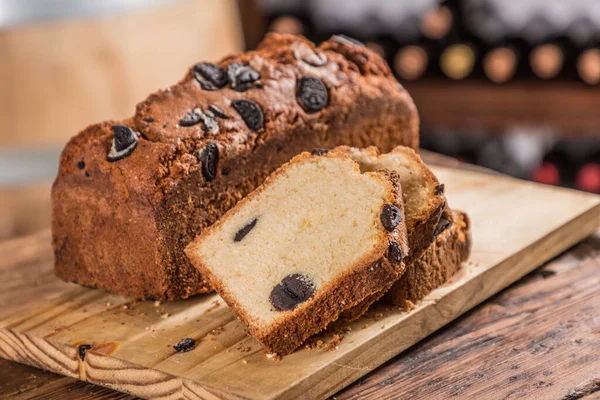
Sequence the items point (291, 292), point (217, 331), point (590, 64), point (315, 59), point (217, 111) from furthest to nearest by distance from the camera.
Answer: point (590, 64) < point (315, 59) < point (217, 111) < point (217, 331) < point (291, 292)

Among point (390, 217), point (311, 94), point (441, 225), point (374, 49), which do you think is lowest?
point (374, 49)

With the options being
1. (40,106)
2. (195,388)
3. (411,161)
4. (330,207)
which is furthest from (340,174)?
(40,106)

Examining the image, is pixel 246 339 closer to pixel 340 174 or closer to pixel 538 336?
pixel 340 174

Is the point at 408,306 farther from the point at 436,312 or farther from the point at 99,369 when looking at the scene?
the point at 99,369

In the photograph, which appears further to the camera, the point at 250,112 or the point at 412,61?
the point at 412,61

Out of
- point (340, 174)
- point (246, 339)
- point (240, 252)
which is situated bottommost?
point (246, 339)

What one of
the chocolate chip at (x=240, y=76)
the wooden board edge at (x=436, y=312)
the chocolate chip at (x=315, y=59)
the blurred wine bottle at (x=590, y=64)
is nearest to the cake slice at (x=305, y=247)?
the wooden board edge at (x=436, y=312)

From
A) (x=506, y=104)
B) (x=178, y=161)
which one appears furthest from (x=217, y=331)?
(x=506, y=104)

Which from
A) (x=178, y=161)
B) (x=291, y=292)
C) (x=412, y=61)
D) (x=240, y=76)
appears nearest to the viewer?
(x=291, y=292)
